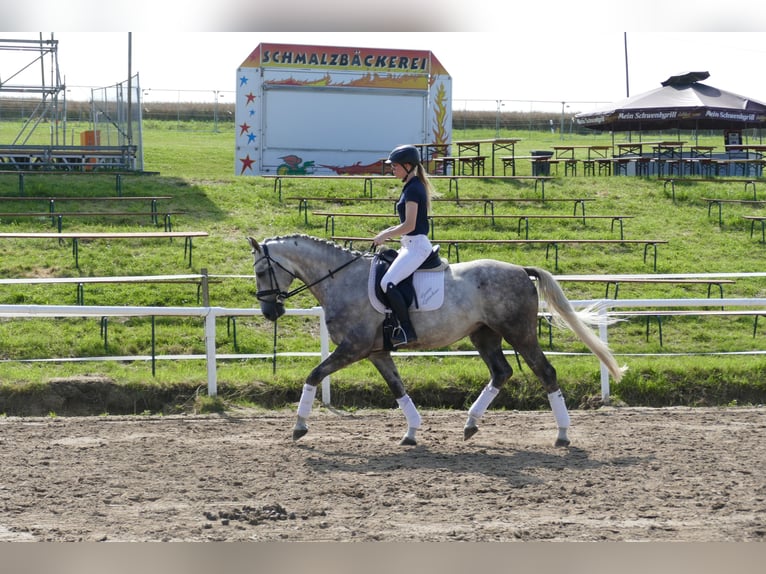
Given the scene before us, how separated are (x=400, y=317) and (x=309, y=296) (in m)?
7.84

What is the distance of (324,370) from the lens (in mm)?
8141

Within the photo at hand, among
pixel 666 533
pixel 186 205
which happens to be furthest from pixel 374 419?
pixel 186 205

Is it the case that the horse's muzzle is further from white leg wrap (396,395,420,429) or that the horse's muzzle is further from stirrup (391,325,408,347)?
white leg wrap (396,395,420,429)

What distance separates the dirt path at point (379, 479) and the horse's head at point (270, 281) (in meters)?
1.25

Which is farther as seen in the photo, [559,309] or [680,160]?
[680,160]

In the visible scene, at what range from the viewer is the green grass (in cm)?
1112

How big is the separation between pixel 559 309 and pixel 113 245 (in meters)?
11.5

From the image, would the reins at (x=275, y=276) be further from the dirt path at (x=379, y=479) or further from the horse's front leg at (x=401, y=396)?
the dirt path at (x=379, y=479)

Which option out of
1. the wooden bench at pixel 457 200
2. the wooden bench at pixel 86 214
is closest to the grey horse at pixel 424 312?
the wooden bench at pixel 86 214

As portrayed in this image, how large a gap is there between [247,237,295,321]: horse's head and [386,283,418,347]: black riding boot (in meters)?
1.06

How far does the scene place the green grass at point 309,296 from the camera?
11.1m

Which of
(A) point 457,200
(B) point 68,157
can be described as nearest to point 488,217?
(A) point 457,200

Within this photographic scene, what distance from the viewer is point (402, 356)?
12.9 metres

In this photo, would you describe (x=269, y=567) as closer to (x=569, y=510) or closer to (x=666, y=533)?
(x=666, y=533)
